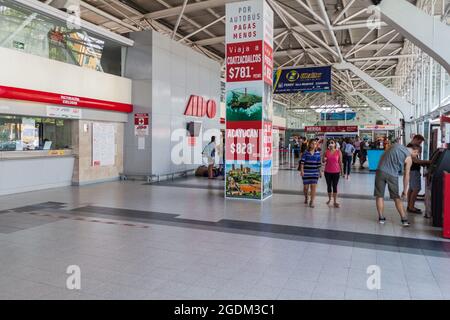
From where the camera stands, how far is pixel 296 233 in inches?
206

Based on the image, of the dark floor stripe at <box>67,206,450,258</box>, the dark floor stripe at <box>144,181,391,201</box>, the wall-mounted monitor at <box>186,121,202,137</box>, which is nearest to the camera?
the dark floor stripe at <box>67,206,450,258</box>

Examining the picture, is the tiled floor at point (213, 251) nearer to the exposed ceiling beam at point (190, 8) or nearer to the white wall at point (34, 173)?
the white wall at point (34, 173)

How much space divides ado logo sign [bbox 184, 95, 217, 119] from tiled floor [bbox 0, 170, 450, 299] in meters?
7.02

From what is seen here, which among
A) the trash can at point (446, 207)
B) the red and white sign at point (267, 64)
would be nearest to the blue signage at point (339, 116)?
the red and white sign at point (267, 64)

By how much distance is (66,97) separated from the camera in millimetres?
9461

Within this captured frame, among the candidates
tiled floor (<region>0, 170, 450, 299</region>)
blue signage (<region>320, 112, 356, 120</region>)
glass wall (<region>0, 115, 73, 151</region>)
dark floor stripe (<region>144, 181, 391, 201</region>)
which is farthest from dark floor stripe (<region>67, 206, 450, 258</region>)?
blue signage (<region>320, 112, 356, 120</region>)

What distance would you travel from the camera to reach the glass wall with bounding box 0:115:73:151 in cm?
841

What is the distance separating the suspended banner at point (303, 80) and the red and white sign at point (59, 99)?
25.6 ft

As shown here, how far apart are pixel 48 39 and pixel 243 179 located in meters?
6.66

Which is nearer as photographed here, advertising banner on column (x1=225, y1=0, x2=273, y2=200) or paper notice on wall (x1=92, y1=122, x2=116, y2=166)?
advertising banner on column (x1=225, y1=0, x2=273, y2=200)

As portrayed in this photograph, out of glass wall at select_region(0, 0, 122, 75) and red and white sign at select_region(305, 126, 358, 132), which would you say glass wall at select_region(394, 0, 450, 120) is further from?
glass wall at select_region(0, 0, 122, 75)

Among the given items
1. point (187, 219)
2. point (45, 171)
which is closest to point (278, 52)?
point (45, 171)

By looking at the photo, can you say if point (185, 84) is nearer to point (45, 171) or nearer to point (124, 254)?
point (45, 171)

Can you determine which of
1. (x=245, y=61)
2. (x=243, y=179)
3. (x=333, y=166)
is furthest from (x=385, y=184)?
(x=245, y=61)
